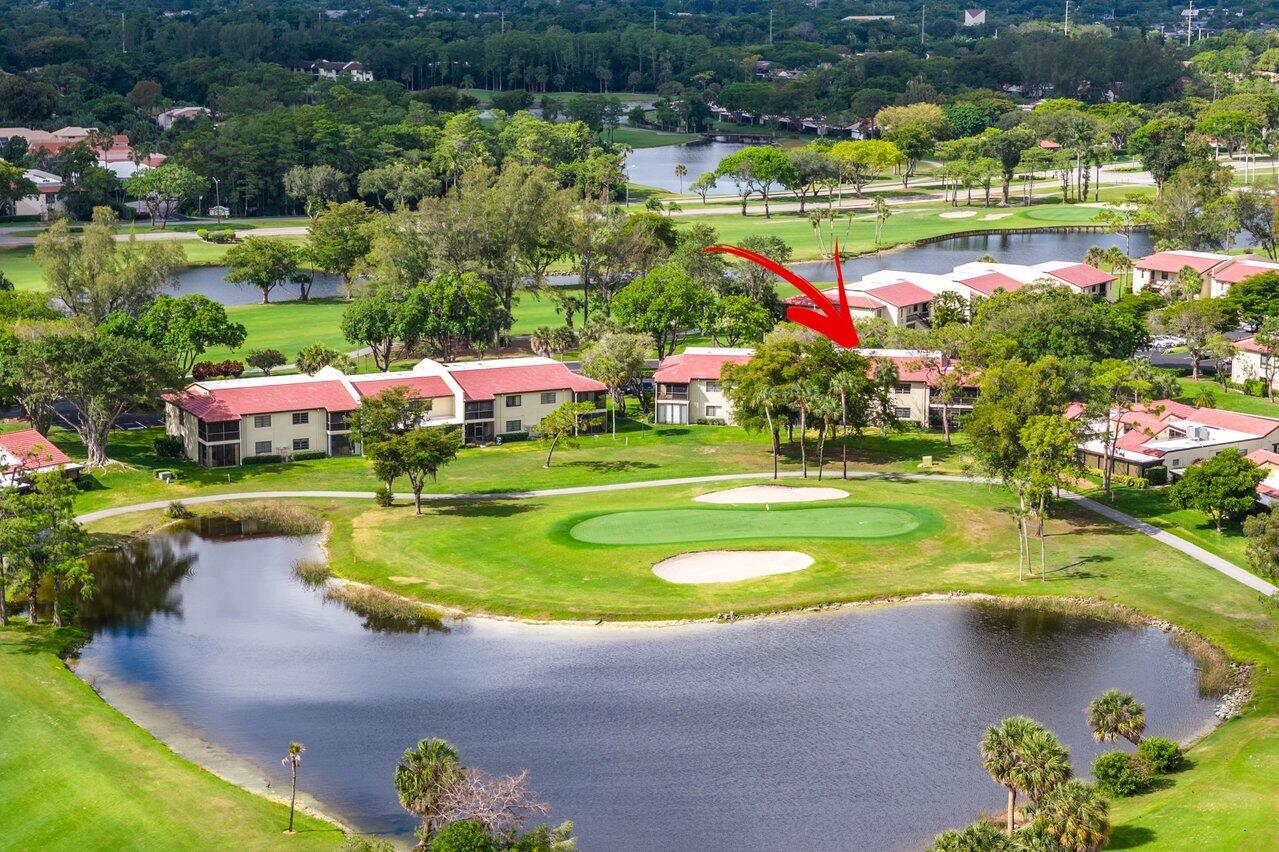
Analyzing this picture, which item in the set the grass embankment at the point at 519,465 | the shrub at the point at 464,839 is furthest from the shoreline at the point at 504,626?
the grass embankment at the point at 519,465

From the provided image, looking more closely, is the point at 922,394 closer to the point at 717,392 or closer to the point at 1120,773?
the point at 717,392

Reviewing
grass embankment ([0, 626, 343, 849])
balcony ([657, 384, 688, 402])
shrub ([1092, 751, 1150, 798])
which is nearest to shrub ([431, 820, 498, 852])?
grass embankment ([0, 626, 343, 849])

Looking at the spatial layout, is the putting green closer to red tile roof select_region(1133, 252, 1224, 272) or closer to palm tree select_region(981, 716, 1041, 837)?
palm tree select_region(981, 716, 1041, 837)

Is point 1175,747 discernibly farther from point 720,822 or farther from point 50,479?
point 50,479

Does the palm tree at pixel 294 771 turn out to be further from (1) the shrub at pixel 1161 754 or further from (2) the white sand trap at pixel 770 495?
(2) the white sand trap at pixel 770 495

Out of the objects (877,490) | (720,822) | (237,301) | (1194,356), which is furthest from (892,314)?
(720,822)
